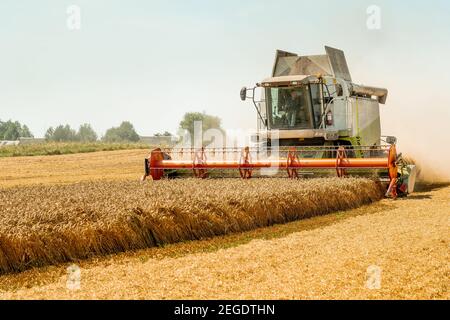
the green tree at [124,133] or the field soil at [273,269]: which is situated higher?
the green tree at [124,133]

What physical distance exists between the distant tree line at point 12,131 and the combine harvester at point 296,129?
108m

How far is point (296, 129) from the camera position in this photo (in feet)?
51.5

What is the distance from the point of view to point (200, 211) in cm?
904

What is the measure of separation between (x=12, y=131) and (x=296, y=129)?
11405 centimetres

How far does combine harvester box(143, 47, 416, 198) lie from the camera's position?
14773 mm

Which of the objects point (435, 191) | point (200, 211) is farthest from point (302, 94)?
point (200, 211)

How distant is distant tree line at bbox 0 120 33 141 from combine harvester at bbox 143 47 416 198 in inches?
4234

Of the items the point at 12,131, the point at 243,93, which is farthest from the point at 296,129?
the point at 12,131

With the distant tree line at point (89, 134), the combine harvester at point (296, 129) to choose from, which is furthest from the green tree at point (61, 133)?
the combine harvester at point (296, 129)

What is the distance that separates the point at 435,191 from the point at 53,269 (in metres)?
11.1

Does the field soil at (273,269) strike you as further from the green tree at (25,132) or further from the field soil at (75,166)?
the green tree at (25,132)

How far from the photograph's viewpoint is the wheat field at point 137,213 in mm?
7121

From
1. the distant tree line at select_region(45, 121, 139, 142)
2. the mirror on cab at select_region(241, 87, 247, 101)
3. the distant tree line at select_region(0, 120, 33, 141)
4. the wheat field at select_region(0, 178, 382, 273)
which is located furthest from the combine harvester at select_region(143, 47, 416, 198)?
the distant tree line at select_region(0, 120, 33, 141)
